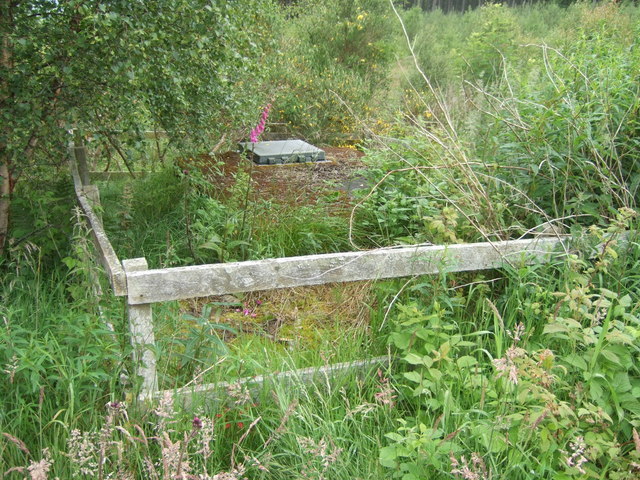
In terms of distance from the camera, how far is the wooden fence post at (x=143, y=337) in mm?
2711

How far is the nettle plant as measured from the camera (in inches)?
94.1

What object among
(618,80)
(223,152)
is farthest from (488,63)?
(618,80)

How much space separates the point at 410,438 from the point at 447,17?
27967 millimetres

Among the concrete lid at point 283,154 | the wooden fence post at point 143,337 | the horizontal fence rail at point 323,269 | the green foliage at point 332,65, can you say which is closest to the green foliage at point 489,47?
the green foliage at point 332,65

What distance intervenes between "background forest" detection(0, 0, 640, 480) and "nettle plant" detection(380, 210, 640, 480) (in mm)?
16

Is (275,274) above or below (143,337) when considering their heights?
above

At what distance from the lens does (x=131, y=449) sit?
2.48 metres

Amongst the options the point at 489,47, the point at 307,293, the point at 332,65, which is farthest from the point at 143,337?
the point at 489,47

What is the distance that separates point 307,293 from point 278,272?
1.62 meters

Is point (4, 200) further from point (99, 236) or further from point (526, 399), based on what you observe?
point (526, 399)

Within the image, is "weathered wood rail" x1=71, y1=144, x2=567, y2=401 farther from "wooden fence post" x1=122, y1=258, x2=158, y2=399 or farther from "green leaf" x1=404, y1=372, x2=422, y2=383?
"green leaf" x1=404, y1=372, x2=422, y2=383

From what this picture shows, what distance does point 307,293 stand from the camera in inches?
180

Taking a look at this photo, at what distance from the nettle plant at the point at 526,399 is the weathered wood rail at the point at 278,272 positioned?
23 centimetres

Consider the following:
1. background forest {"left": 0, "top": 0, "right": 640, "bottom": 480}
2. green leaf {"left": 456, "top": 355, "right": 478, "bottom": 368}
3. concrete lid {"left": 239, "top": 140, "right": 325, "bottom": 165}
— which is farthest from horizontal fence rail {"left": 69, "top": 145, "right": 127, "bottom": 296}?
concrete lid {"left": 239, "top": 140, "right": 325, "bottom": 165}
